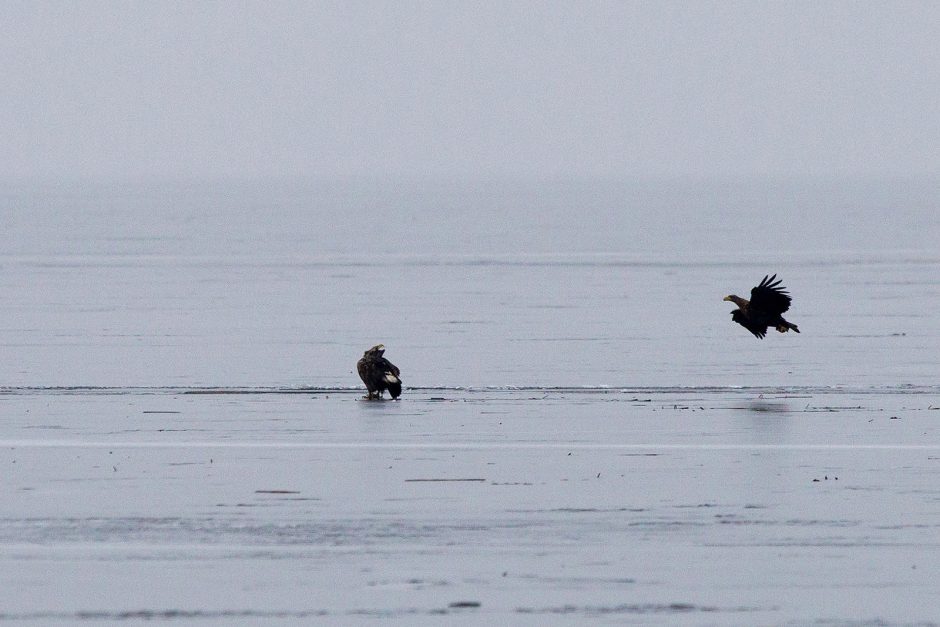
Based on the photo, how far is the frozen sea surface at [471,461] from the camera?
23.4 feet

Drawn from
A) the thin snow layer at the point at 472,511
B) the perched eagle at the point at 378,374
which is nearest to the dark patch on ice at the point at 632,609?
the thin snow layer at the point at 472,511

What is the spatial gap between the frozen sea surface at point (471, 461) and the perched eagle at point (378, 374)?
196 mm

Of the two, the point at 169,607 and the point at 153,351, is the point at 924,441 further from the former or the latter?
the point at 153,351

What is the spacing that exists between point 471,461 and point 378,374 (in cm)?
306

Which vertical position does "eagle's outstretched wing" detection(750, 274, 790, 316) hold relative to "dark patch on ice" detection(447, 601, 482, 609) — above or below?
above

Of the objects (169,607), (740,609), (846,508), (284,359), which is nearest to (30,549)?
(169,607)

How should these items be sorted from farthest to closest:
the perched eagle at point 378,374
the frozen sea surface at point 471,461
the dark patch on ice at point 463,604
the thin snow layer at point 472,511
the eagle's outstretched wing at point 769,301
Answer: the eagle's outstretched wing at point 769,301, the perched eagle at point 378,374, the frozen sea surface at point 471,461, the thin snow layer at point 472,511, the dark patch on ice at point 463,604

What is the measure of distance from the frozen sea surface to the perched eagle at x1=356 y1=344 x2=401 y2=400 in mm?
196

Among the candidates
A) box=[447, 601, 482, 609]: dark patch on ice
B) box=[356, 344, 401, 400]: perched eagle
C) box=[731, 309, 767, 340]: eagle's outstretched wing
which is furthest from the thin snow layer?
box=[731, 309, 767, 340]: eagle's outstretched wing

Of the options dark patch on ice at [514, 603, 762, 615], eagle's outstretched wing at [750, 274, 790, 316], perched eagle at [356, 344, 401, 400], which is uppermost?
eagle's outstretched wing at [750, 274, 790, 316]

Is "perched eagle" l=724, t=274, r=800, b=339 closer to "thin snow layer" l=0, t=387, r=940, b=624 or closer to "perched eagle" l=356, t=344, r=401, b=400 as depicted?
"thin snow layer" l=0, t=387, r=940, b=624

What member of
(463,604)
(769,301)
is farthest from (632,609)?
(769,301)

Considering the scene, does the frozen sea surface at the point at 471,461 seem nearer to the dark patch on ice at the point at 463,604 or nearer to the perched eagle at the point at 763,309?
the dark patch on ice at the point at 463,604

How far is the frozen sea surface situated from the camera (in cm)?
712
